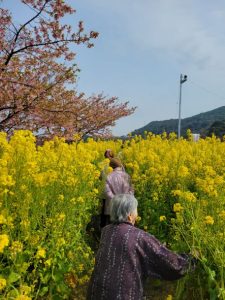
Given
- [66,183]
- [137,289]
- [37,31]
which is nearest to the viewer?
[137,289]

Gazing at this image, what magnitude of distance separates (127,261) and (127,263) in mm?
16

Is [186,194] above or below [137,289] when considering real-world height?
above

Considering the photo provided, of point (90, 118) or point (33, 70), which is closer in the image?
point (33, 70)

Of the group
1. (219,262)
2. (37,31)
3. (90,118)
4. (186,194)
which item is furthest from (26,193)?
(90,118)

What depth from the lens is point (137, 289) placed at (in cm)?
359

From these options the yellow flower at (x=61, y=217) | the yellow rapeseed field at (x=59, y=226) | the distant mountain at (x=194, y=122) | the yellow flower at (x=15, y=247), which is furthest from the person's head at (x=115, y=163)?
the distant mountain at (x=194, y=122)

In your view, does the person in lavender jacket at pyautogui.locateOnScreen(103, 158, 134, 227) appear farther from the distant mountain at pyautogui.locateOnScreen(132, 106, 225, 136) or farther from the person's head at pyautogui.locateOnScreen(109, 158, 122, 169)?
the distant mountain at pyautogui.locateOnScreen(132, 106, 225, 136)

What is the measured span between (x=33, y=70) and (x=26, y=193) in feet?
19.8

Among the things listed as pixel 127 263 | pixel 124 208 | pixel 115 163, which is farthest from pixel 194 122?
pixel 127 263

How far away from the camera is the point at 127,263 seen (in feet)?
11.6

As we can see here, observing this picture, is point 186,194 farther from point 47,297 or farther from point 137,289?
point 47,297

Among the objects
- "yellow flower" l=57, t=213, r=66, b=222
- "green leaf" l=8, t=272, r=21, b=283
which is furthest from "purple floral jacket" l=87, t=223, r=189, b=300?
"yellow flower" l=57, t=213, r=66, b=222

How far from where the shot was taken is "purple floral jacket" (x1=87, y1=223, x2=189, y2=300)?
11.6 feet

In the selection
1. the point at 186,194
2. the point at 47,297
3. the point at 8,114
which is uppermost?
the point at 8,114
